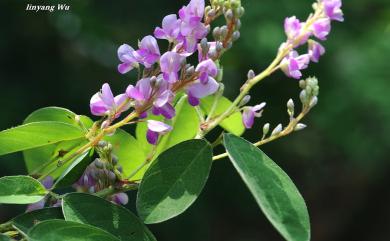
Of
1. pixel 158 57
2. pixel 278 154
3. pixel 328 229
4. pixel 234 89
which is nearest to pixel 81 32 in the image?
pixel 234 89

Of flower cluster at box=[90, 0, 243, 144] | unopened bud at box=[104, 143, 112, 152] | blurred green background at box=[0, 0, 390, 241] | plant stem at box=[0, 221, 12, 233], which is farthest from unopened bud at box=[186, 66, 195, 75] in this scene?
blurred green background at box=[0, 0, 390, 241]

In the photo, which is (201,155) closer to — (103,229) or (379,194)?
(103,229)

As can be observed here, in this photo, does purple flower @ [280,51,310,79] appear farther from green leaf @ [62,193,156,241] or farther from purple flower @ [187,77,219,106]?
green leaf @ [62,193,156,241]

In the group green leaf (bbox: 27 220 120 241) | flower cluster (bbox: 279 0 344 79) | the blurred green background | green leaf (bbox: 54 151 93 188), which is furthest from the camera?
the blurred green background

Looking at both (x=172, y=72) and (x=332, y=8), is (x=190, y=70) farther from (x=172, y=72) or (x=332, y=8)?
(x=332, y=8)

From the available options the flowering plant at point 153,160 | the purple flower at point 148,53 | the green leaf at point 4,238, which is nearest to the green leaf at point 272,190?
the flowering plant at point 153,160

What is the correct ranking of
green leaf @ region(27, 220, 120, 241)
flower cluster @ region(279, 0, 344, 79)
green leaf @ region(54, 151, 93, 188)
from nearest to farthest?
green leaf @ region(27, 220, 120, 241)
green leaf @ region(54, 151, 93, 188)
flower cluster @ region(279, 0, 344, 79)

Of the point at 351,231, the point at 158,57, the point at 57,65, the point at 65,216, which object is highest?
the point at 158,57

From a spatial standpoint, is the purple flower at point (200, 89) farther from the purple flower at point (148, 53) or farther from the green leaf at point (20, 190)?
the green leaf at point (20, 190)
